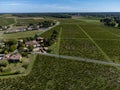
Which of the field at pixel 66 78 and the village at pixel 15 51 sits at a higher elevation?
the village at pixel 15 51

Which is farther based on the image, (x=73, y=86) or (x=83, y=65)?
(x=83, y=65)

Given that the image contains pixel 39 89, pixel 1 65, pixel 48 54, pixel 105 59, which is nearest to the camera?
pixel 39 89

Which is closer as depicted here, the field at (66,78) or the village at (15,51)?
the field at (66,78)

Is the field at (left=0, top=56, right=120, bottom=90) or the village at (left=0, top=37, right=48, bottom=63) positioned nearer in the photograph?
the field at (left=0, top=56, right=120, bottom=90)

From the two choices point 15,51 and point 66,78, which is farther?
point 15,51

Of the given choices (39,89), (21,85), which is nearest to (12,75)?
(21,85)

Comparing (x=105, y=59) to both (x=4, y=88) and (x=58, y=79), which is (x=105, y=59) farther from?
(x=4, y=88)

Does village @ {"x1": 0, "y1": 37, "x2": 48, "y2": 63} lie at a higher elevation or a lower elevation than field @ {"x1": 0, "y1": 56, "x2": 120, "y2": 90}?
higher

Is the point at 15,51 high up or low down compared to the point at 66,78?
up
